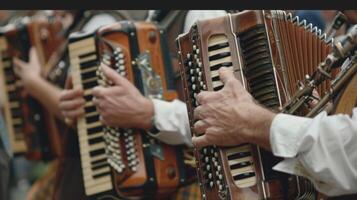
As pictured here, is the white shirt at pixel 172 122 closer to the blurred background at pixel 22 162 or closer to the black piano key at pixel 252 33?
the blurred background at pixel 22 162

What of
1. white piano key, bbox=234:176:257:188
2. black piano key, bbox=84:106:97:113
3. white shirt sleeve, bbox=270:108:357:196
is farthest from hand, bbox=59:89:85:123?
white shirt sleeve, bbox=270:108:357:196

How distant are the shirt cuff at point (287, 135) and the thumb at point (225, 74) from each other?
24 cm

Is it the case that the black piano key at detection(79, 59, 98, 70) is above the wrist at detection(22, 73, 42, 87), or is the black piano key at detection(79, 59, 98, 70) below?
above

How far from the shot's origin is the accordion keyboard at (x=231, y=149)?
2.78 meters

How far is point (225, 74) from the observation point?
110 inches

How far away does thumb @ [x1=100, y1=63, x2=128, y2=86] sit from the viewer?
351cm

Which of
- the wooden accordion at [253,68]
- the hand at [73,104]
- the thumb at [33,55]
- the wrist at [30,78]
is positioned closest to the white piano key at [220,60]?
the wooden accordion at [253,68]

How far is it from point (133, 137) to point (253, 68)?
874 mm

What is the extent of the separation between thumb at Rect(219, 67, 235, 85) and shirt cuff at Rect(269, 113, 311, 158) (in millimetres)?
235

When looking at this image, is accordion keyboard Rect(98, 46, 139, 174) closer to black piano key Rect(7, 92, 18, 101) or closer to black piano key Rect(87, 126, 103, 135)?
black piano key Rect(87, 126, 103, 135)

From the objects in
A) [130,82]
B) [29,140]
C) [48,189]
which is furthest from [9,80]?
[130,82]

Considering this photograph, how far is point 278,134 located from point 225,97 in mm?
232

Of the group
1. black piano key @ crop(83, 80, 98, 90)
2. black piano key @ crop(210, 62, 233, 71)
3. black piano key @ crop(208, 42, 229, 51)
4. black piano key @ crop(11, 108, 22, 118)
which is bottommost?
black piano key @ crop(11, 108, 22, 118)

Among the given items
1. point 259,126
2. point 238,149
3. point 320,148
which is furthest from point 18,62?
point 320,148
